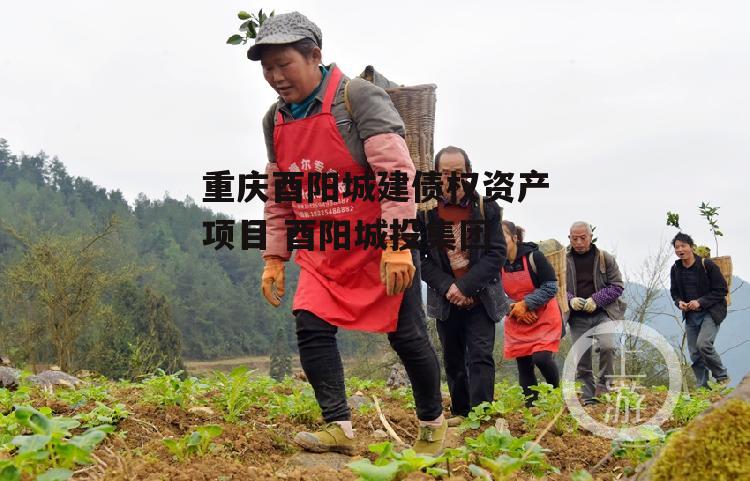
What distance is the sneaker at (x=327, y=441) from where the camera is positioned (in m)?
3.57

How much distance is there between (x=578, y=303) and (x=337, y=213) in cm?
422

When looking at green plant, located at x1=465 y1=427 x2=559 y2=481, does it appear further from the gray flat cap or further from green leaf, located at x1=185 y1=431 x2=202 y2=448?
the gray flat cap

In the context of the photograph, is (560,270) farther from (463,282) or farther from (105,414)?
(105,414)

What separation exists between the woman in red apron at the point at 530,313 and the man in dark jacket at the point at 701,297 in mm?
3295

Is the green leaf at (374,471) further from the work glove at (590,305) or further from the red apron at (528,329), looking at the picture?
the work glove at (590,305)

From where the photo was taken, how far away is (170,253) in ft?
330

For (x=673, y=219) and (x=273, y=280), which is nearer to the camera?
(x=273, y=280)

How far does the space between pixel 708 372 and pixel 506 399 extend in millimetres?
5180

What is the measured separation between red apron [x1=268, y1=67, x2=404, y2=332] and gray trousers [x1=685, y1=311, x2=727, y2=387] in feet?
21.3

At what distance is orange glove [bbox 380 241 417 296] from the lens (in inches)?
136

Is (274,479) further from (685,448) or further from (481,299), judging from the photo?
(481,299)

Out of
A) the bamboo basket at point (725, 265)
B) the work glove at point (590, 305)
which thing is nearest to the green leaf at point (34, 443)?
the work glove at point (590, 305)

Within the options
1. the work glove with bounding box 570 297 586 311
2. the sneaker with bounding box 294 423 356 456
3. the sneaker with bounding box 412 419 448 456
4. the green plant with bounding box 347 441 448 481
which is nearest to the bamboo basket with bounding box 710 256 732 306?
the work glove with bounding box 570 297 586 311

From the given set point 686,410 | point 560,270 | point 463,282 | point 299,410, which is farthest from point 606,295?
point 299,410
